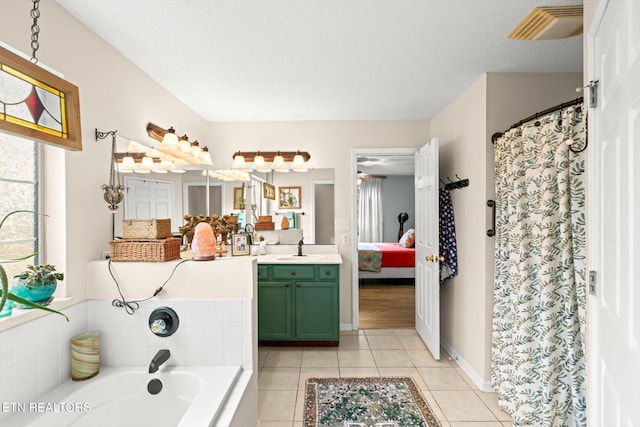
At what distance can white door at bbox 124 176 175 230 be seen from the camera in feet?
7.72

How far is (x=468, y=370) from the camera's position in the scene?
2918mm

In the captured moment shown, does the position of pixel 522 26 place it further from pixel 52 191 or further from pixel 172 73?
pixel 52 191

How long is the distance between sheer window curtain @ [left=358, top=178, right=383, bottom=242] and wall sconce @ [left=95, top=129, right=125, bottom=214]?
21.6 feet

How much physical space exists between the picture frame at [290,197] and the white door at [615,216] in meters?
3.02

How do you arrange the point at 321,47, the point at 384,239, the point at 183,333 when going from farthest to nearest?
1. the point at 384,239
2. the point at 321,47
3. the point at 183,333

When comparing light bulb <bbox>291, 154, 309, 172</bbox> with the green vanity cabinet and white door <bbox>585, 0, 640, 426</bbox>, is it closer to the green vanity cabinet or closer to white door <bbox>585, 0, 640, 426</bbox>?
the green vanity cabinet

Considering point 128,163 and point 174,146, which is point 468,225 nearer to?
point 174,146

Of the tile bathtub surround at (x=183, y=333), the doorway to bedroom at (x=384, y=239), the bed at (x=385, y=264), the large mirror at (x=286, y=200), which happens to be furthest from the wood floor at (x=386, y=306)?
the tile bathtub surround at (x=183, y=333)

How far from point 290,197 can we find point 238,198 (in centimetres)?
59

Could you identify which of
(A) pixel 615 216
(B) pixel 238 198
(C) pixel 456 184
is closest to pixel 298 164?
(B) pixel 238 198

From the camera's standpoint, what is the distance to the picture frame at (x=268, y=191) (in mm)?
4039

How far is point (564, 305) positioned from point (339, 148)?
2.71 metres

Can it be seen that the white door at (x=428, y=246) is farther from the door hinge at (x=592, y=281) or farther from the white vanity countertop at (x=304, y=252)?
the door hinge at (x=592, y=281)

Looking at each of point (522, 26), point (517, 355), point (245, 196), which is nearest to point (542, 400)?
point (517, 355)
